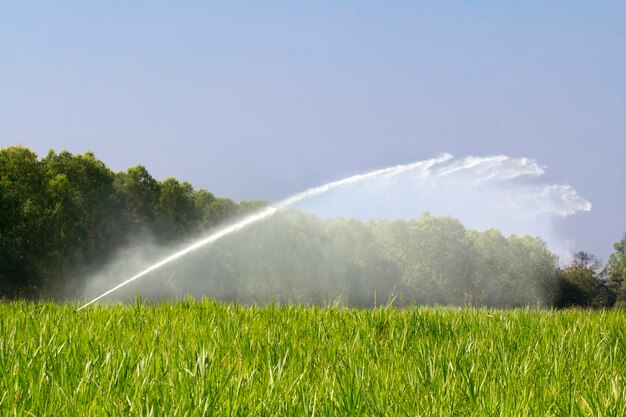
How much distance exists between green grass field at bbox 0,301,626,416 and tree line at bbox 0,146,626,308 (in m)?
33.0

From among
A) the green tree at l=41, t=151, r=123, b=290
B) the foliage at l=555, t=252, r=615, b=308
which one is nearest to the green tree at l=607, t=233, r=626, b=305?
the foliage at l=555, t=252, r=615, b=308

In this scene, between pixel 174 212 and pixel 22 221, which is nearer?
pixel 22 221

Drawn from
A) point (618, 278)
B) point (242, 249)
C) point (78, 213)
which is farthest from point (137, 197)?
point (618, 278)

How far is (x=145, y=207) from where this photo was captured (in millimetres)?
49906

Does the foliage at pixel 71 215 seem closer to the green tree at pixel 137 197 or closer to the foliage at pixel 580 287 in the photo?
the green tree at pixel 137 197

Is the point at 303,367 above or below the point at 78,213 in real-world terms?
below

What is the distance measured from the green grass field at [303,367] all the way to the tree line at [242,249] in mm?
33016

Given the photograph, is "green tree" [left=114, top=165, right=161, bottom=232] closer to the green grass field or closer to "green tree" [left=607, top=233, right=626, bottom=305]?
the green grass field

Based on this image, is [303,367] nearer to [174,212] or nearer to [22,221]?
[22,221]

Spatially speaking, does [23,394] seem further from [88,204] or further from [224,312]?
[88,204]

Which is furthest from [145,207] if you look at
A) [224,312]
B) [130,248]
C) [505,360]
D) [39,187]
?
[505,360]

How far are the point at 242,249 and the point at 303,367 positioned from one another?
53.3 m

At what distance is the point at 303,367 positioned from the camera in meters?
4.36

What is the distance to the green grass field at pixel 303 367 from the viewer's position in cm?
316
